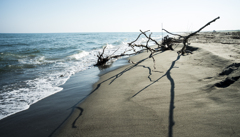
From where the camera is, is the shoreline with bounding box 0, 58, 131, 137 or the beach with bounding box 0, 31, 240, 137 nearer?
the beach with bounding box 0, 31, 240, 137

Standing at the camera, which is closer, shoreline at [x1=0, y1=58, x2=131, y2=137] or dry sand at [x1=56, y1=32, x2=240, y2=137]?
dry sand at [x1=56, y1=32, x2=240, y2=137]

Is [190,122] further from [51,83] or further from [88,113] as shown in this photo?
[51,83]

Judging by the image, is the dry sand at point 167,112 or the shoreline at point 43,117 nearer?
the dry sand at point 167,112

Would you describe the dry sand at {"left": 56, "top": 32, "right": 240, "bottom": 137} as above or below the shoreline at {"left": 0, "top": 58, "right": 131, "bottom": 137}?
above

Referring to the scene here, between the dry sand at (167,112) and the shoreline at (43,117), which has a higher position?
the dry sand at (167,112)

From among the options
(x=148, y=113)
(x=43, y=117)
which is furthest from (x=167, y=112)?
(x=43, y=117)

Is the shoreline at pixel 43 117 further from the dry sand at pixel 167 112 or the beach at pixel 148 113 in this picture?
the dry sand at pixel 167 112

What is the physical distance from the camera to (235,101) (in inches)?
71.7

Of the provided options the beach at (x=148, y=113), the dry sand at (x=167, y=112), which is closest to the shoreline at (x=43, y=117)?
the beach at (x=148, y=113)

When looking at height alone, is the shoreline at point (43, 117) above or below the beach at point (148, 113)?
below

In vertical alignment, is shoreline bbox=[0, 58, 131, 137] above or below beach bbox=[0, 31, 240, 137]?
below

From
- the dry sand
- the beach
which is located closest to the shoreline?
the beach

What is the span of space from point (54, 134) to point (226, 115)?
2.49 meters

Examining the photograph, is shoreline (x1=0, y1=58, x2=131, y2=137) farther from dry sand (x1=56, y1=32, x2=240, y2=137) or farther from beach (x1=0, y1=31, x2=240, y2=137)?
dry sand (x1=56, y1=32, x2=240, y2=137)
